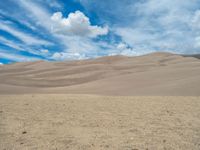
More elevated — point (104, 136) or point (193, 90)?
point (193, 90)

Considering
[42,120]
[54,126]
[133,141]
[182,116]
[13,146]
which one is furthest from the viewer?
[182,116]

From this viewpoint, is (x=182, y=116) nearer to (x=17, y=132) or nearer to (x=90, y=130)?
(x=90, y=130)

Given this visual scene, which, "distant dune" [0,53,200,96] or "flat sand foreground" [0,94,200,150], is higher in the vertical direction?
"distant dune" [0,53,200,96]

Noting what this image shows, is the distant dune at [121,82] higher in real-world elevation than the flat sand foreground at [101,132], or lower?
higher

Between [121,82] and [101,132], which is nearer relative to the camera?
[101,132]

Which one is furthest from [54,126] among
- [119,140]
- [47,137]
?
[119,140]

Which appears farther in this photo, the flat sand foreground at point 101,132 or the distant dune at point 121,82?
the distant dune at point 121,82

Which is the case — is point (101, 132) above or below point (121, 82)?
below

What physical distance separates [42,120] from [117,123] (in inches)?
103

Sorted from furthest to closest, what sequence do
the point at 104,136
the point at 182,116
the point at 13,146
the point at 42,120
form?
the point at 182,116
the point at 42,120
the point at 104,136
the point at 13,146

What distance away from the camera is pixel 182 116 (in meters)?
7.47

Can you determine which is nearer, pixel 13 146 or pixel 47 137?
pixel 13 146

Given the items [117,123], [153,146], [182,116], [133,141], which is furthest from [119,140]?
[182,116]

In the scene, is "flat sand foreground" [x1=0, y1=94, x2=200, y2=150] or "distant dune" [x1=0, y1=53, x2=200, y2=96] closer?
"flat sand foreground" [x1=0, y1=94, x2=200, y2=150]
